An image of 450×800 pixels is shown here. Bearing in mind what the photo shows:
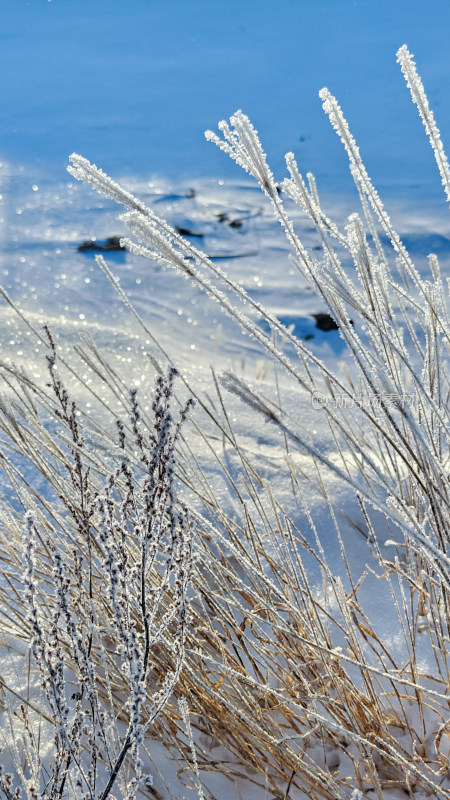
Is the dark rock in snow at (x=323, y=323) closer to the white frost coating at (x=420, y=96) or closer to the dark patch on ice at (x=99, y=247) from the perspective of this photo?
the dark patch on ice at (x=99, y=247)

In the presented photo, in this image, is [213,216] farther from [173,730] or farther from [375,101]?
[173,730]

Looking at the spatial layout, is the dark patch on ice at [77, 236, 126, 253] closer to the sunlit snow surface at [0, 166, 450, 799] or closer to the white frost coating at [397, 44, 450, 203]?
the sunlit snow surface at [0, 166, 450, 799]

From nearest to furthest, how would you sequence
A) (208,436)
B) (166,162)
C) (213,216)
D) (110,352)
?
(208,436) → (110,352) → (213,216) → (166,162)

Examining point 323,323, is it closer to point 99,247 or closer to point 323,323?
point 323,323

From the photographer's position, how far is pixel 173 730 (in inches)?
43.4

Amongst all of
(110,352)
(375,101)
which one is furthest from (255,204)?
(110,352)

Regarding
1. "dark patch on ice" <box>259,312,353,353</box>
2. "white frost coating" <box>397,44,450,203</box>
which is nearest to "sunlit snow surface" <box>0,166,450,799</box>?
"dark patch on ice" <box>259,312,353,353</box>

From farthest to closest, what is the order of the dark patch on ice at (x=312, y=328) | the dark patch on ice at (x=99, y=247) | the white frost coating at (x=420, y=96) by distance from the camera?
the dark patch on ice at (x=99, y=247) < the dark patch on ice at (x=312, y=328) < the white frost coating at (x=420, y=96)

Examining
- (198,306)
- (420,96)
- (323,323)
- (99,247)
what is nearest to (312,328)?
(323,323)

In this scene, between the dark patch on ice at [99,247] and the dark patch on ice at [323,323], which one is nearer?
the dark patch on ice at [323,323]

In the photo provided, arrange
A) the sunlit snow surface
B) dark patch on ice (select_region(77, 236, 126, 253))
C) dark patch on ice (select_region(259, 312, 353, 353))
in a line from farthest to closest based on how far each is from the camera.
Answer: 1. dark patch on ice (select_region(77, 236, 126, 253))
2. dark patch on ice (select_region(259, 312, 353, 353))
3. the sunlit snow surface

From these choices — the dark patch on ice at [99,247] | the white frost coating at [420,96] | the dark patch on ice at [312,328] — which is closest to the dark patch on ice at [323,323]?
the dark patch on ice at [312,328]

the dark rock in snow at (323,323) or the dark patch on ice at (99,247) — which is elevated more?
the dark patch on ice at (99,247)

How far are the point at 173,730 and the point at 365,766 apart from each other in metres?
0.31
